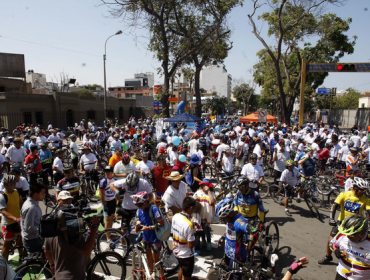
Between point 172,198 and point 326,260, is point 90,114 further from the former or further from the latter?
point 326,260

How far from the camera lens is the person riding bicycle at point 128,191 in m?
5.23

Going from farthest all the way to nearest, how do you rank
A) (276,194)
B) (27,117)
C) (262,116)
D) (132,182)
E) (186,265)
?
(27,117), (262,116), (276,194), (132,182), (186,265)

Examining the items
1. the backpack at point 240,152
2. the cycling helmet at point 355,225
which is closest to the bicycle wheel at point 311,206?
the backpack at point 240,152

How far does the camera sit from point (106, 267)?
4324 mm

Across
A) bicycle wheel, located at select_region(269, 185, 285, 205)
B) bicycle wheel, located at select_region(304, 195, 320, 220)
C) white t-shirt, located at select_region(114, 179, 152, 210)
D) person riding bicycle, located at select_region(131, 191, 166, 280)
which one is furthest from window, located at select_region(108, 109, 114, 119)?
person riding bicycle, located at select_region(131, 191, 166, 280)

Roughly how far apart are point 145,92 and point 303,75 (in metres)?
70.9

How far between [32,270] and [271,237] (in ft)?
14.1

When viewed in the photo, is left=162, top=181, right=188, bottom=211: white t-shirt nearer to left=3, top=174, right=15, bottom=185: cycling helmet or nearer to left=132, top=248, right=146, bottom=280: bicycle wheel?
left=132, top=248, right=146, bottom=280: bicycle wheel

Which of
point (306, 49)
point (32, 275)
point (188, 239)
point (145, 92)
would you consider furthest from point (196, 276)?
point (145, 92)

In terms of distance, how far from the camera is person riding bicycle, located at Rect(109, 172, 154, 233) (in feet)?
17.2

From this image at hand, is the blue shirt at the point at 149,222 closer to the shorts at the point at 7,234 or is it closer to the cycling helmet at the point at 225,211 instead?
the cycling helmet at the point at 225,211

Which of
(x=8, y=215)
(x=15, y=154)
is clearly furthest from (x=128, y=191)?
(x=15, y=154)

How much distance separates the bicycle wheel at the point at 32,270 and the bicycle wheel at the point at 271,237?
394cm

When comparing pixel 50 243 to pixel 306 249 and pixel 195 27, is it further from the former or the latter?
pixel 195 27
